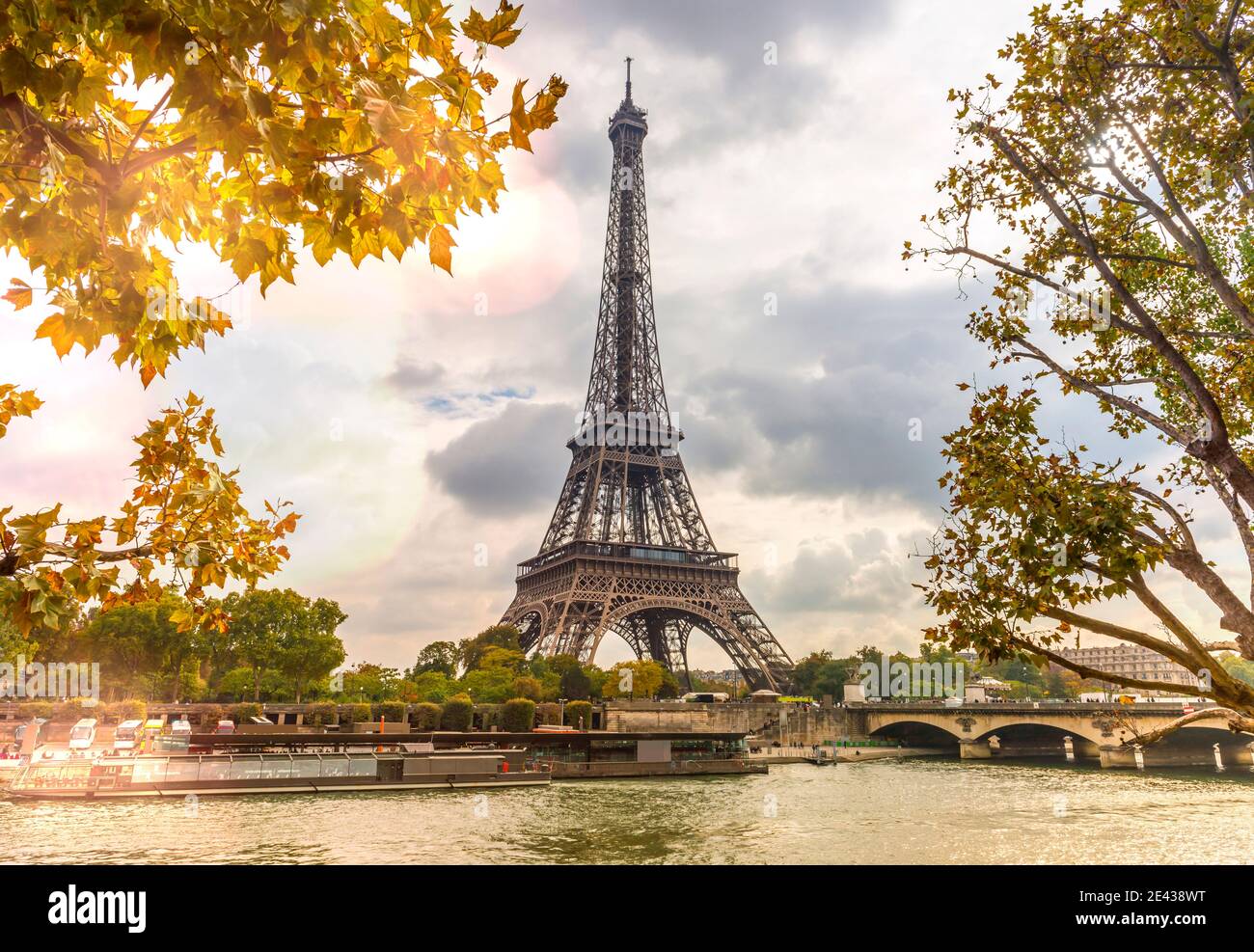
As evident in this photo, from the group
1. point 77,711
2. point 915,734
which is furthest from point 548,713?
point 915,734

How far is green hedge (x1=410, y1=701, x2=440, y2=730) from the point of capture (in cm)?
5722

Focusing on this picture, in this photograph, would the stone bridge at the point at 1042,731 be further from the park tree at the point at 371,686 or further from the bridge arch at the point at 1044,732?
the park tree at the point at 371,686

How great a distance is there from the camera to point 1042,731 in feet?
267

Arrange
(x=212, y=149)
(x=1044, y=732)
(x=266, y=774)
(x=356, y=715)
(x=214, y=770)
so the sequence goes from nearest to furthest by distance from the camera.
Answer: (x=212, y=149) → (x=214, y=770) → (x=266, y=774) → (x=356, y=715) → (x=1044, y=732)

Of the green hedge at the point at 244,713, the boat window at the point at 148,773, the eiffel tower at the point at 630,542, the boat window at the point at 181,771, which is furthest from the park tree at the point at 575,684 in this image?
the boat window at the point at 148,773

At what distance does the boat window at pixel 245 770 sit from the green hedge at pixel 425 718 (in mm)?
21529

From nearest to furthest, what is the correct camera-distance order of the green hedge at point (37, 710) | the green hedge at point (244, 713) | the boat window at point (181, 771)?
the boat window at point (181, 771) < the green hedge at point (37, 710) < the green hedge at point (244, 713)

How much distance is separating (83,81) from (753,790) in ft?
146

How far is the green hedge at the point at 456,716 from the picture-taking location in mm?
57812

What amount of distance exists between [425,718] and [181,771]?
77.9ft

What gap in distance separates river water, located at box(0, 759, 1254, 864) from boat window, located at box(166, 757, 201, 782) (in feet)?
7.65

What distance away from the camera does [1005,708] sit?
72125 millimetres

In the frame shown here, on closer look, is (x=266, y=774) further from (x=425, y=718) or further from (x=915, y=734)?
(x=915, y=734)

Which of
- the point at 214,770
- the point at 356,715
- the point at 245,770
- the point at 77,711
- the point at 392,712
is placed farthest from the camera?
the point at 392,712
